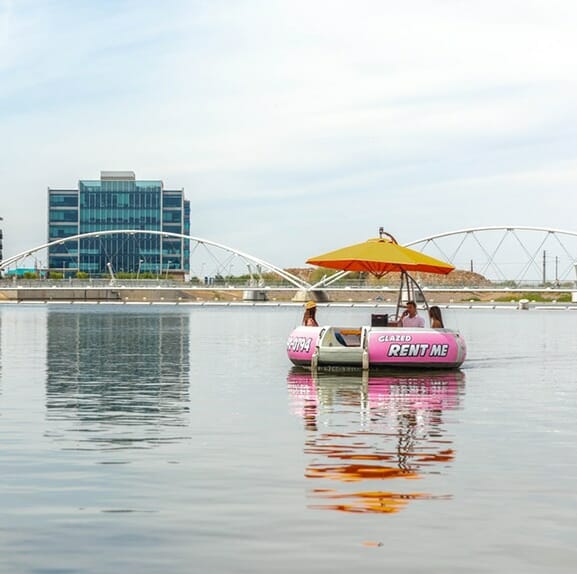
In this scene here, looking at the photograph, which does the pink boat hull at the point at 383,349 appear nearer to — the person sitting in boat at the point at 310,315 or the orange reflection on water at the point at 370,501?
the person sitting in boat at the point at 310,315

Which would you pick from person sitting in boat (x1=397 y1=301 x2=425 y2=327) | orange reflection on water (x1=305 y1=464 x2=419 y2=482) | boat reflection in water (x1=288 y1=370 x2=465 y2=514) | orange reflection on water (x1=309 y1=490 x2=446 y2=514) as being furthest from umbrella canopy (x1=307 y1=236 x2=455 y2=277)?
orange reflection on water (x1=309 y1=490 x2=446 y2=514)

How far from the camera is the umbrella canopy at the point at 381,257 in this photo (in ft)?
104

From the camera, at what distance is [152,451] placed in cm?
1566

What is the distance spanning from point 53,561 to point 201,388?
57.5 feet

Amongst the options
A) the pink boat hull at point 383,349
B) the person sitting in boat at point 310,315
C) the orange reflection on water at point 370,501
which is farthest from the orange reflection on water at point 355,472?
the person sitting in boat at point 310,315

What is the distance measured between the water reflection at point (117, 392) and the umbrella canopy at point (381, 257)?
5189mm

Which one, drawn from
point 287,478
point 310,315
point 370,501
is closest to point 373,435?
point 287,478

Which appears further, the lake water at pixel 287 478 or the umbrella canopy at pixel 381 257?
the umbrella canopy at pixel 381 257

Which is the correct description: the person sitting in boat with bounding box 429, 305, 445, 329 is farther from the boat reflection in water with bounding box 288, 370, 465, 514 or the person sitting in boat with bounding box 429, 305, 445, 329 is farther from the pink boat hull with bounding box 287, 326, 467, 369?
the boat reflection in water with bounding box 288, 370, 465, 514

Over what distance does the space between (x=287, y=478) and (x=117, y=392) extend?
12.9m

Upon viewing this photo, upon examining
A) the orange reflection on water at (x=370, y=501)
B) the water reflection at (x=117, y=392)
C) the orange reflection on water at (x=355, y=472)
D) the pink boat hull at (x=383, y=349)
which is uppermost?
the pink boat hull at (x=383, y=349)

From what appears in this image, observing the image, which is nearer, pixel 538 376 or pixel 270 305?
pixel 538 376

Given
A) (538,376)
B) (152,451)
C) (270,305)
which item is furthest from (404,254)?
(270,305)

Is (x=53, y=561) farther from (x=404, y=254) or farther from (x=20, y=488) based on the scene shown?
(x=404, y=254)
